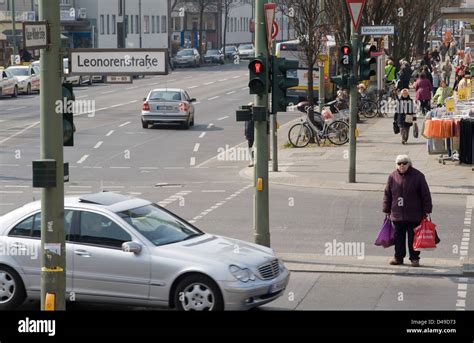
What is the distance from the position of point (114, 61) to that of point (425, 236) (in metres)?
6.76

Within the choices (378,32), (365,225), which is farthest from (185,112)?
(365,225)

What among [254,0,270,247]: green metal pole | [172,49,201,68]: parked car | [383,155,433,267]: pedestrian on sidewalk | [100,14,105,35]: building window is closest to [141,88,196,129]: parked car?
[254,0,270,247]: green metal pole

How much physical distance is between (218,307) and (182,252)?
82 centimetres

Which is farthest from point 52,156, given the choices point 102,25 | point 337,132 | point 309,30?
point 102,25

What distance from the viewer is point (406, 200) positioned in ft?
53.9

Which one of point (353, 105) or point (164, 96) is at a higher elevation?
point (353, 105)

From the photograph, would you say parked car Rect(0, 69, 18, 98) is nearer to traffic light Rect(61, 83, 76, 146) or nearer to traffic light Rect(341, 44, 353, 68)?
traffic light Rect(341, 44, 353, 68)

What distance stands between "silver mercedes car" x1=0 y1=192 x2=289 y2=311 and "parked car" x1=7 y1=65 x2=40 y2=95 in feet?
150

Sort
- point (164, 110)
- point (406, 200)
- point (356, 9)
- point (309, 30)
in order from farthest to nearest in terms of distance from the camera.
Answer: point (164, 110)
point (309, 30)
point (356, 9)
point (406, 200)

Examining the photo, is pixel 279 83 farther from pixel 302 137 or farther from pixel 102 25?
pixel 102 25

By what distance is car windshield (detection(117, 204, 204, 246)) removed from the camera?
44.5 feet

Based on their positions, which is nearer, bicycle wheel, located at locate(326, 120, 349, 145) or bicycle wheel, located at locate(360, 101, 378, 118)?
bicycle wheel, located at locate(326, 120, 349, 145)

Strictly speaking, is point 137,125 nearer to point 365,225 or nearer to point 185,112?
point 185,112

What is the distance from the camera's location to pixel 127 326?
12398 millimetres
